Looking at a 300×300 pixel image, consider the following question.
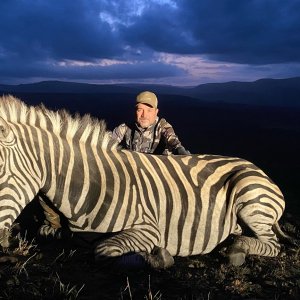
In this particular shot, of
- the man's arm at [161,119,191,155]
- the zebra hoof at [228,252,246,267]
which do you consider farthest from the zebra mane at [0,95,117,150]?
the man's arm at [161,119,191,155]

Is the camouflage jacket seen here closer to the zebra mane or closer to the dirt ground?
the zebra mane

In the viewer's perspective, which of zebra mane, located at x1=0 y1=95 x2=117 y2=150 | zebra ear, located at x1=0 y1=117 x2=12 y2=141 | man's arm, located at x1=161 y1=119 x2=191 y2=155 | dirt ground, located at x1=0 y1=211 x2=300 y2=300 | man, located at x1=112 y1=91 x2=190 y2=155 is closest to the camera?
dirt ground, located at x1=0 y1=211 x2=300 y2=300

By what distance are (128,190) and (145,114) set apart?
211 centimetres

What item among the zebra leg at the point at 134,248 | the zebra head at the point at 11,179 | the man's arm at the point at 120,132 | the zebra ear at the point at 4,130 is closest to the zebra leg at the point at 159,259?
the zebra leg at the point at 134,248

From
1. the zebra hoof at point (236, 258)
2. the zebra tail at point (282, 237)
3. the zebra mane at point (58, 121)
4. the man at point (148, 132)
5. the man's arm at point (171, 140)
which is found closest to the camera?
the zebra mane at point (58, 121)

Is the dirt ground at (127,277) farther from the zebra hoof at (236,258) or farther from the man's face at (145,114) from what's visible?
the man's face at (145,114)

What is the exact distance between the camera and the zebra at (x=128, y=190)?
12.1 feet

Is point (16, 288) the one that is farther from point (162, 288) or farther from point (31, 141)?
point (31, 141)

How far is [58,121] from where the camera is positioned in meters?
4.05

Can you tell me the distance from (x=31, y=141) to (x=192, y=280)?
171 centimetres

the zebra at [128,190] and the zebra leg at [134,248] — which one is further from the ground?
the zebra at [128,190]

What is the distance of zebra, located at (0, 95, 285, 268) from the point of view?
3.70m

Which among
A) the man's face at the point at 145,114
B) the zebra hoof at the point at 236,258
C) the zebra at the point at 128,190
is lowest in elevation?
the zebra hoof at the point at 236,258

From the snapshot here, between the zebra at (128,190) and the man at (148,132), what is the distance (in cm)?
142
